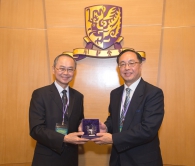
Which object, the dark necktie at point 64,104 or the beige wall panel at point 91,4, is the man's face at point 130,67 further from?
the beige wall panel at point 91,4

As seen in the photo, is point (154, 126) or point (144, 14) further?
point (144, 14)

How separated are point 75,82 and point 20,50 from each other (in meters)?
0.95

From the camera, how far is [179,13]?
2.80m

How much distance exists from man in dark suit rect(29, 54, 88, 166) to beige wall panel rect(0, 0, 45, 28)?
1240 mm

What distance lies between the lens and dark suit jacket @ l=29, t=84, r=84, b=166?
5.73 ft

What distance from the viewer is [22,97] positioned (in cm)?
285

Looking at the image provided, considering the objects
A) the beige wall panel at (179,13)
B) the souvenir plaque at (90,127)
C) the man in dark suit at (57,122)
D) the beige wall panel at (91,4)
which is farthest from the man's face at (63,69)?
the beige wall panel at (179,13)

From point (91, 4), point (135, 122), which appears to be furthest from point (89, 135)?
point (91, 4)

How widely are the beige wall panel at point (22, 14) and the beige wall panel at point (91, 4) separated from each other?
0.15m

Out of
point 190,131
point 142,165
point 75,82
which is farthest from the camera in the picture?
point 75,82

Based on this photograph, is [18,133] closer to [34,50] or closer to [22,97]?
[22,97]

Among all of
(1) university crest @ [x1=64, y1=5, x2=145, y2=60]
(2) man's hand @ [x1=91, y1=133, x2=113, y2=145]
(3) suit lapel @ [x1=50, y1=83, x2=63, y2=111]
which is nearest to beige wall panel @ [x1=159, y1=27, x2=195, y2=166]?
(1) university crest @ [x1=64, y1=5, x2=145, y2=60]

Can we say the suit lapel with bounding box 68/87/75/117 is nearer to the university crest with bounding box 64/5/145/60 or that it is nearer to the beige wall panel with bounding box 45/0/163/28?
the university crest with bounding box 64/5/145/60

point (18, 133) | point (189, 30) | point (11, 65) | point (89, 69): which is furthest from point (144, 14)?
point (18, 133)
